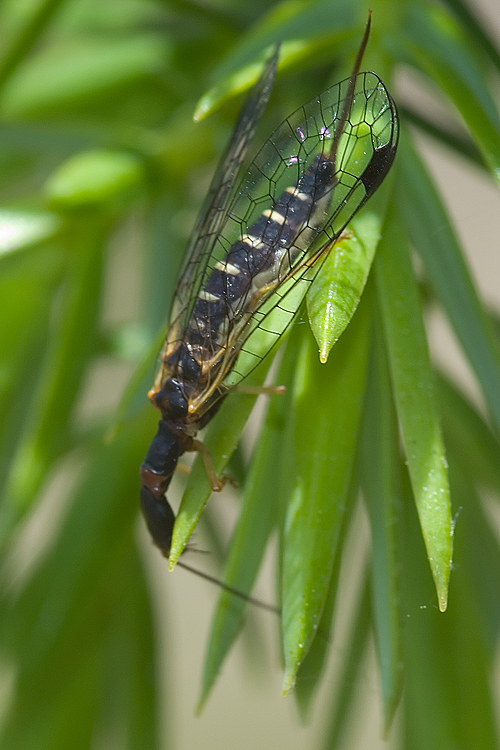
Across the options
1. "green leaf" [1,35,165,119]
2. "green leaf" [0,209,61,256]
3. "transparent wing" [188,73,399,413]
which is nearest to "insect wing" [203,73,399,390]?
"transparent wing" [188,73,399,413]

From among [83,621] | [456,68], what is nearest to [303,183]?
[456,68]

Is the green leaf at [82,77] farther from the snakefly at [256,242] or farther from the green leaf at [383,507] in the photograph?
the green leaf at [383,507]

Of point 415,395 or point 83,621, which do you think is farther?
point 83,621

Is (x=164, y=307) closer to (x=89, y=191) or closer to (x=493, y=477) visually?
(x=89, y=191)

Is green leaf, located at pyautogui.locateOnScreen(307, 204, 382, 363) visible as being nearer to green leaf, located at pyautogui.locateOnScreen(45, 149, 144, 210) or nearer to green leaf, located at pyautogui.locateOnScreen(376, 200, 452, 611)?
green leaf, located at pyautogui.locateOnScreen(376, 200, 452, 611)

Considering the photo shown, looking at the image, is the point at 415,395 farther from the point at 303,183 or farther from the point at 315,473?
the point at 303,183

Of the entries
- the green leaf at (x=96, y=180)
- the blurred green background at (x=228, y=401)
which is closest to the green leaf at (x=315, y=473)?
the blurred green background at (x=228, y=401)

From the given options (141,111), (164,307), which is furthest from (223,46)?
(164,307)
